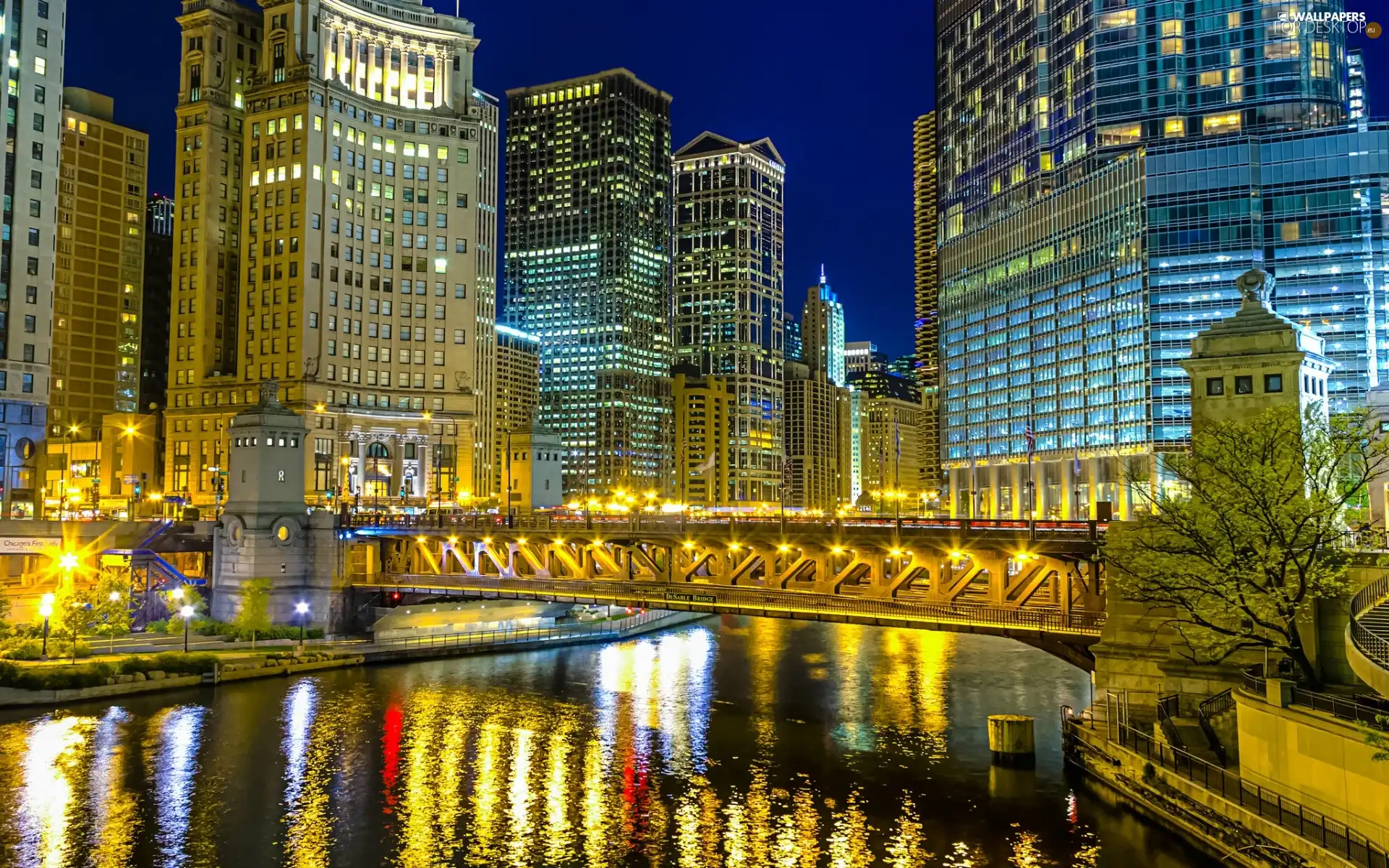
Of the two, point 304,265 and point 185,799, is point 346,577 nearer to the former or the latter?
point 185,799

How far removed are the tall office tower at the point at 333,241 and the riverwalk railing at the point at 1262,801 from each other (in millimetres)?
98183

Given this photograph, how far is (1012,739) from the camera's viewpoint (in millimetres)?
51062

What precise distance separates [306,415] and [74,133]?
3995 inches

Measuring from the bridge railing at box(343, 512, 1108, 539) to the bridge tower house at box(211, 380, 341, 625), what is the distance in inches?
160

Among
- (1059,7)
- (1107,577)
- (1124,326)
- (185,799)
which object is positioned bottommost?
(185,799)

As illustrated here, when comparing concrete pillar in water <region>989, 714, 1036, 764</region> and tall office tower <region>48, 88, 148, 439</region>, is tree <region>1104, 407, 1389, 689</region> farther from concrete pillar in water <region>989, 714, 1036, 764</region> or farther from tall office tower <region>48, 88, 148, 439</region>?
tall office tower <region>48, 88, 148, 439</region>

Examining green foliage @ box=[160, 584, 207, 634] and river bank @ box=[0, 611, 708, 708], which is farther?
green foliage @ box=[160, 584, 207, 634]

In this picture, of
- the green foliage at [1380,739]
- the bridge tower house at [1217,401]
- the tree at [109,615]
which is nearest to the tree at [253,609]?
the tree at [109,615]

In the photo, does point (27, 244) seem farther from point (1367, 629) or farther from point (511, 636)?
point (1367, 629)

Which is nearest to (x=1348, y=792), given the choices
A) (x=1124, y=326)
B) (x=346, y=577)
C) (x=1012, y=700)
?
(x=1012, y=700)

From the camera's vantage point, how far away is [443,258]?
446 ft

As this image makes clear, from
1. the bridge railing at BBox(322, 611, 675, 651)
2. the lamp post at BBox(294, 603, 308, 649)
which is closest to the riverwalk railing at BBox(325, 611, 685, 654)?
the bridge railing at BBox(322, 611, 675, 651)

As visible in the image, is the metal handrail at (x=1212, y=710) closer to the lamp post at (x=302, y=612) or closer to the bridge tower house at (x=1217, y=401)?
the bridge tower house at (x=1217, y=401)

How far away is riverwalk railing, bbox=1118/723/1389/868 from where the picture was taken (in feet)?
105
